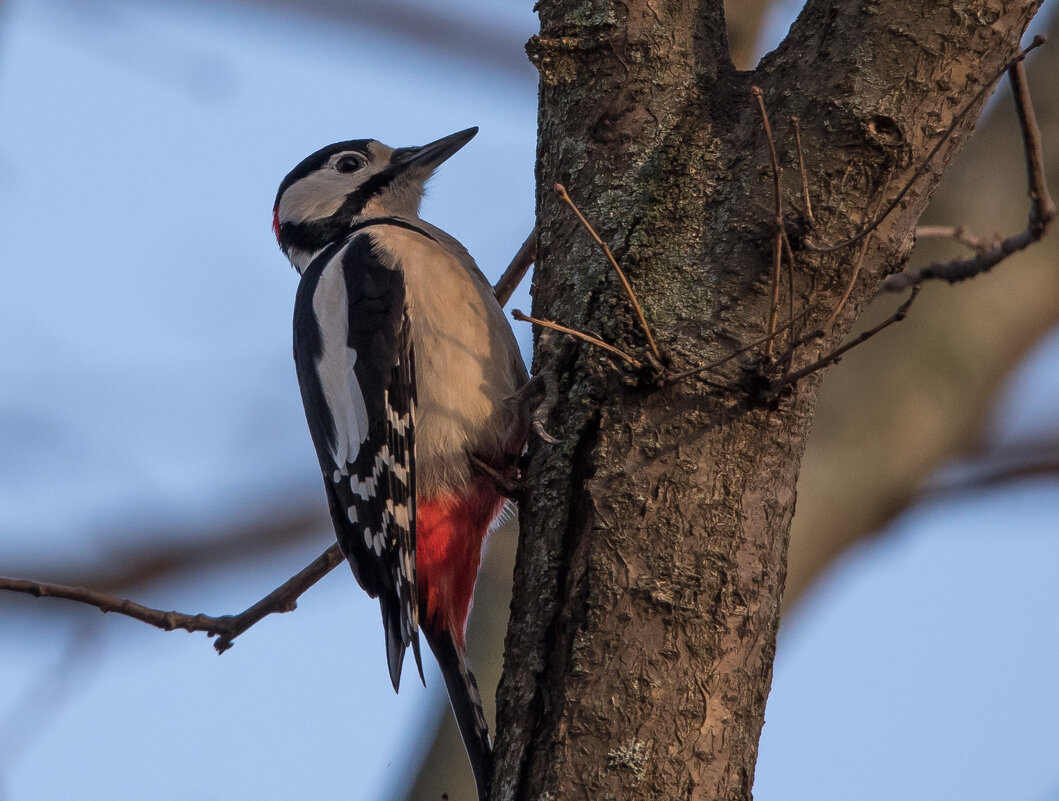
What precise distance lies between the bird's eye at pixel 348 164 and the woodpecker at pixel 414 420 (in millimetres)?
868

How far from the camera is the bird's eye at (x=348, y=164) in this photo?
438cm

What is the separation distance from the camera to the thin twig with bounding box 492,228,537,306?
127 inches

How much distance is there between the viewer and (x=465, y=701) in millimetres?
2924

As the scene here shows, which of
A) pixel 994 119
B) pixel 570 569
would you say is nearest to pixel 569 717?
pixel 570 569

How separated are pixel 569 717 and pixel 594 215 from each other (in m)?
1.04

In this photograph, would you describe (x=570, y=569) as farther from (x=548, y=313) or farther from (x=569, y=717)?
(x=548, y=313)

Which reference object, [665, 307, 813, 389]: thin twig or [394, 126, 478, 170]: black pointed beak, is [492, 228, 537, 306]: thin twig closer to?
[394, 126, 478, 170]: black pointed beak

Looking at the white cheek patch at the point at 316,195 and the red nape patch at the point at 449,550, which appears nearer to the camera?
the red nape patch at the point at 449,550

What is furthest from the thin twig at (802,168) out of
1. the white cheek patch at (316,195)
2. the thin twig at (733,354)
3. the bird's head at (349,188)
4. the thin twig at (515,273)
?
the white cheek patch at (316,195)

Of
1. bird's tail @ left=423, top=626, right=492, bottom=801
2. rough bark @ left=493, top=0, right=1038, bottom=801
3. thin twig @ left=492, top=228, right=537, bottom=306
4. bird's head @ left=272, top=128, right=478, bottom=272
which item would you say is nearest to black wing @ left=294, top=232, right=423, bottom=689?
bird's tail @ left=423, top=626, right=492, bottom=801

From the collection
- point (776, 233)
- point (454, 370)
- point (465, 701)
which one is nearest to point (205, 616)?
point (465, 701)

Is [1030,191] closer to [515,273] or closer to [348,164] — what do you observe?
[515,273]

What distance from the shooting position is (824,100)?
2107 millimetres

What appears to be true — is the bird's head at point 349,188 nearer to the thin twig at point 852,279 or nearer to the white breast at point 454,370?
the white breast at point 454,370
